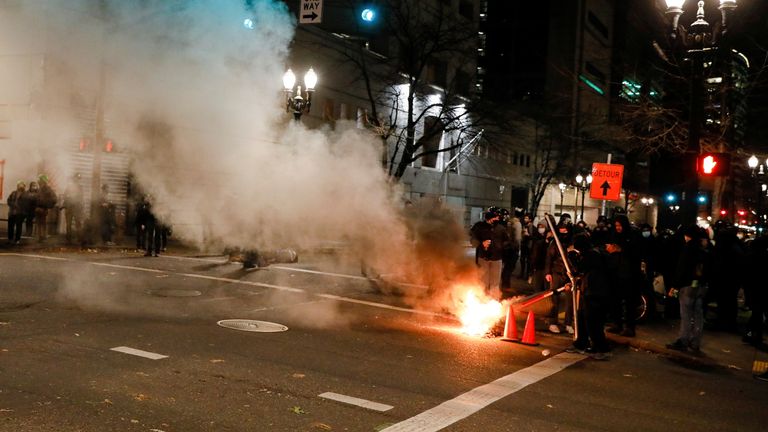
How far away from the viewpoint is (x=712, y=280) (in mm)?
11312

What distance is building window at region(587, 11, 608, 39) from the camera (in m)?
59.2

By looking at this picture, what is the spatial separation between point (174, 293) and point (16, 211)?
25.6 feet

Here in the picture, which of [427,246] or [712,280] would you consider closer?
[712,280]

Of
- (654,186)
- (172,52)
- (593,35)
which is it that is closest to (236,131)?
(172,52)

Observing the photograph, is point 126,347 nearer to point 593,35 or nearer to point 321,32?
point 321,32

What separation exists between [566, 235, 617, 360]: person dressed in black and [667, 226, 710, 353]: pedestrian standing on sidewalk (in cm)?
122

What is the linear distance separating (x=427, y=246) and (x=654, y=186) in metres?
65.0

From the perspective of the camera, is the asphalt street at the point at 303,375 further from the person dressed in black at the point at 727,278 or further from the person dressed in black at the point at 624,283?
the person dressed in black at the point at 727,278

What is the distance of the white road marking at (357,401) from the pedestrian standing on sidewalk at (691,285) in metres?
5.41

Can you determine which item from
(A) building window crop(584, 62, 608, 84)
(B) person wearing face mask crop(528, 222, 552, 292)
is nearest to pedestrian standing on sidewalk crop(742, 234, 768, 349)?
(B) person wearing face mask crop(528, 222, 552, 292)

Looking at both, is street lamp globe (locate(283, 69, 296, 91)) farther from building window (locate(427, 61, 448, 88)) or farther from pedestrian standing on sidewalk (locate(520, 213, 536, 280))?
building window (locate(427, 61, 448, 88))

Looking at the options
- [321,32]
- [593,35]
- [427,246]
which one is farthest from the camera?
[593,35]

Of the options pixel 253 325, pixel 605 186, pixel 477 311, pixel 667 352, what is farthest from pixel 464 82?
pixel 253 325

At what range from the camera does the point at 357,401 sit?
5.50 m
